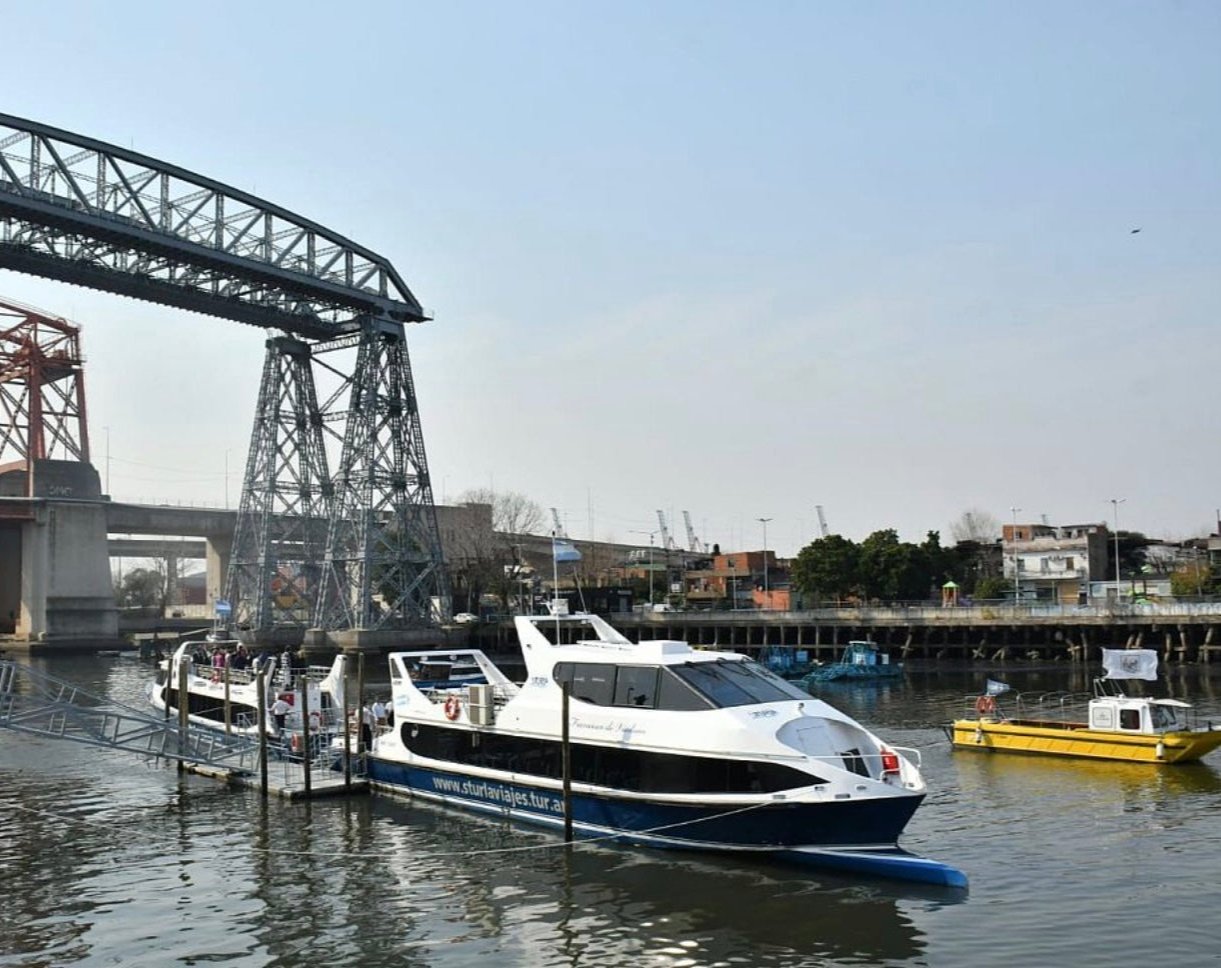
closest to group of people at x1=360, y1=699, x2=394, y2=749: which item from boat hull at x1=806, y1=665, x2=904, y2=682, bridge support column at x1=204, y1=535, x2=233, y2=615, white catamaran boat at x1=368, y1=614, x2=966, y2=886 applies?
white catamaran boat at x1=368, y1=614, x2=966, y2=886

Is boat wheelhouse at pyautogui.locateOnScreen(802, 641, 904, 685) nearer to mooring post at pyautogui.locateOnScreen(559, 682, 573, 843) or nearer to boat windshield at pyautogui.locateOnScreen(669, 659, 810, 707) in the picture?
boat windshield at pyautogui.locateOnScreen(669, 659, 810, 707)

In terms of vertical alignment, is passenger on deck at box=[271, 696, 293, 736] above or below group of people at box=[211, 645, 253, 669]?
below

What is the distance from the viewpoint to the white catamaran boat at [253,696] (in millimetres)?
31484

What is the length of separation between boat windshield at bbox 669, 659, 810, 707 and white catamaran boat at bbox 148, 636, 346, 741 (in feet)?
32.3

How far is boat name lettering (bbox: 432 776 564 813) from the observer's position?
75.4ft

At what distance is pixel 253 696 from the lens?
3516 centimetres

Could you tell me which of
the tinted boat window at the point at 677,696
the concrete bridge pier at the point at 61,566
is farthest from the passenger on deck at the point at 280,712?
the concrete bridge pier at the point at 61,566

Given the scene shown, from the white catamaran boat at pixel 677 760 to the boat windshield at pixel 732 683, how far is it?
0.04m

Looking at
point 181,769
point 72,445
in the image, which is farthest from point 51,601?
point 181,769

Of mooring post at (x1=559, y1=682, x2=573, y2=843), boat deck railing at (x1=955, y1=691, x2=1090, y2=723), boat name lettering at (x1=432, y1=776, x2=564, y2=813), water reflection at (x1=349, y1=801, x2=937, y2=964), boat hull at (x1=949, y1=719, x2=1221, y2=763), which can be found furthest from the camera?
boat deck railing at (x1=955, y1=691, x2=1090, y2=723)

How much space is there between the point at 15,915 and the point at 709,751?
11306 mm

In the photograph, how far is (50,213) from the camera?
57.6 metres

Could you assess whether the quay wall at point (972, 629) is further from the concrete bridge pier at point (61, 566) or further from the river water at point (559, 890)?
the concrete bridge pier at point (61, 566)

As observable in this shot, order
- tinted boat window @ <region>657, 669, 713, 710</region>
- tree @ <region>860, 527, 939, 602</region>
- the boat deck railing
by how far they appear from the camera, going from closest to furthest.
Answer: tinted boat window @ <region>657, 669, 713, 710</region>, the boat deck railing, tree @ <region>860, 527, 939, 602</region>
